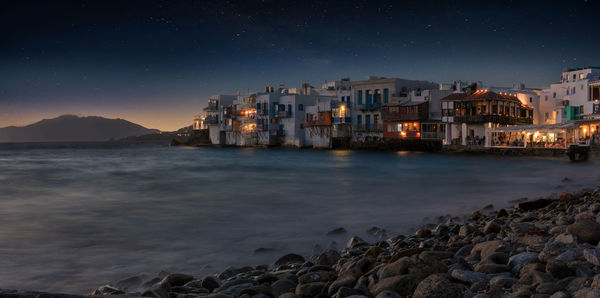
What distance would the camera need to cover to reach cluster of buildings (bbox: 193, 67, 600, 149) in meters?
52.8

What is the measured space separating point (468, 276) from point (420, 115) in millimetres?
59313

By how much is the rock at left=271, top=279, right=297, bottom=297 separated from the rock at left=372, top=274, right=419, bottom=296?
1.27 metres

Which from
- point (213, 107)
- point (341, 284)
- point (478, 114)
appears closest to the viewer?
point (341, 284)

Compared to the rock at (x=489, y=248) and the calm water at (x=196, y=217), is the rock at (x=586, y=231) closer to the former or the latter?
the rock at (x=489, y=248)

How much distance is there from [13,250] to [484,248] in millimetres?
9853

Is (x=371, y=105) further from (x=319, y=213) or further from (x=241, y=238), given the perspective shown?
(x=241, y=238)

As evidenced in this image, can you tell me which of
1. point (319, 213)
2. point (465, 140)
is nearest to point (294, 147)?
point (465, 140)

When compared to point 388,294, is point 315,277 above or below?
below

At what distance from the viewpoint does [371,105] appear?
70.2 m

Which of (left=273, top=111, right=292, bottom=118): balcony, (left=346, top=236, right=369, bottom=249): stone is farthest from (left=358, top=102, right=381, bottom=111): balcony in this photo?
(left=346, top=236, right=369, bottom=249): stone

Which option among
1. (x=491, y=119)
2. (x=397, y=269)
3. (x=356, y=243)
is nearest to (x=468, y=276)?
(x=397, y=269)

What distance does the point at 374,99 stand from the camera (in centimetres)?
7038

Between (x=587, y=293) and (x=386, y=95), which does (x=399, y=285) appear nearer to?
(x=587, y=293)

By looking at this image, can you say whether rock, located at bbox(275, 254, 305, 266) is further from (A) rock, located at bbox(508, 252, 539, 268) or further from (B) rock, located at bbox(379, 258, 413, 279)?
(A) rock, located at bbox(508, 252, 539, 268)
